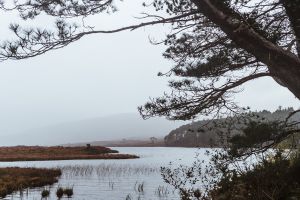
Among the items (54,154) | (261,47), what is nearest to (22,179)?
(261,47)

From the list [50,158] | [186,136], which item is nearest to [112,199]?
[50,158]

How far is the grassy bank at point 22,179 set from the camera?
21.4 metres

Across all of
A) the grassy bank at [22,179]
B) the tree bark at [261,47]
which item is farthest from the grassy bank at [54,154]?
the tree bark at [261,47]

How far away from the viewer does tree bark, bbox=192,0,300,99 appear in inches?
294

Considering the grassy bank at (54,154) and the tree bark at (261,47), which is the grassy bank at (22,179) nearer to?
the tree bark at (261,47)

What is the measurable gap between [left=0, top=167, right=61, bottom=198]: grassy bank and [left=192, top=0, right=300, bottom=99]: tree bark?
15.5 m

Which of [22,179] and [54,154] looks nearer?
[22,179]

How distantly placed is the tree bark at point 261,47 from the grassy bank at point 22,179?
1548 cm

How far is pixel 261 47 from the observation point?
753 centimetres

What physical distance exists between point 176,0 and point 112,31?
6.19 feet

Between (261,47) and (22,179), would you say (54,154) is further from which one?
(261,47)

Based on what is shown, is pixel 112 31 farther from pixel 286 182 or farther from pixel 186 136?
pixel 186 136

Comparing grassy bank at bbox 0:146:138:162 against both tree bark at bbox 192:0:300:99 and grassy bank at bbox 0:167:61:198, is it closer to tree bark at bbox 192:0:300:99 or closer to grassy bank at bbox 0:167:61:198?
grassy bank at bbox 0:167:61:198

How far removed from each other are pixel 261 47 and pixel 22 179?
20.4 metres
